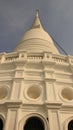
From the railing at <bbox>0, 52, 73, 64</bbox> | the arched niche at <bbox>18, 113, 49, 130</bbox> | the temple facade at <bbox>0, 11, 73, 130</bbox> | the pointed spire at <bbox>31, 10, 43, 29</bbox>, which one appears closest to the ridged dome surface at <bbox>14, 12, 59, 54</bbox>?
the pointed spire at <bbox>31, 10, 43, 29</bbox>

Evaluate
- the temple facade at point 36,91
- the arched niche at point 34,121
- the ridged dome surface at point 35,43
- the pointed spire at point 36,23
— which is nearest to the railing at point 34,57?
the temple facade at point 36,91

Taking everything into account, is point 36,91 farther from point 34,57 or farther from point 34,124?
point 34,57

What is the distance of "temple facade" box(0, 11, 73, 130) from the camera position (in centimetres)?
1251

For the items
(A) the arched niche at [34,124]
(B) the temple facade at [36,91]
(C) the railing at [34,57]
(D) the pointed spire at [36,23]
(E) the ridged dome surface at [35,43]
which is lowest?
(A) the arched niche at [34,124]

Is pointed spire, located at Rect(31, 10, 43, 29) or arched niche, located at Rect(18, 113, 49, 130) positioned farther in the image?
pointed spire, located at Rect(31, 10, 43, 29)

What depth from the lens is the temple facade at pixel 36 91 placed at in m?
12.5

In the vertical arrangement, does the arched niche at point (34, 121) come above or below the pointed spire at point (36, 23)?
below

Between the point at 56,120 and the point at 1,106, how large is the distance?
371 cm

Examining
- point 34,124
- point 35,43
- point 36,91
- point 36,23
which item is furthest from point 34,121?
point 36,23

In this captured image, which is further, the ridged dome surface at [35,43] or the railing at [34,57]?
the ridged dome surface at [35,43]

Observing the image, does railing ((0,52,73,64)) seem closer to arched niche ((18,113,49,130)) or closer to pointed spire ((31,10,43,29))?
arched niche ((18,113,49,130))

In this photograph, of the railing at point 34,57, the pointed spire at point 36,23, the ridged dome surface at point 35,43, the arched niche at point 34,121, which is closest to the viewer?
the arched niche at point 34,121

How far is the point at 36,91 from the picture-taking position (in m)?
15.1

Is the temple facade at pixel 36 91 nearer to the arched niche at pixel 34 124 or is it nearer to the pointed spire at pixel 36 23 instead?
the arched niche at pixel 34 124
